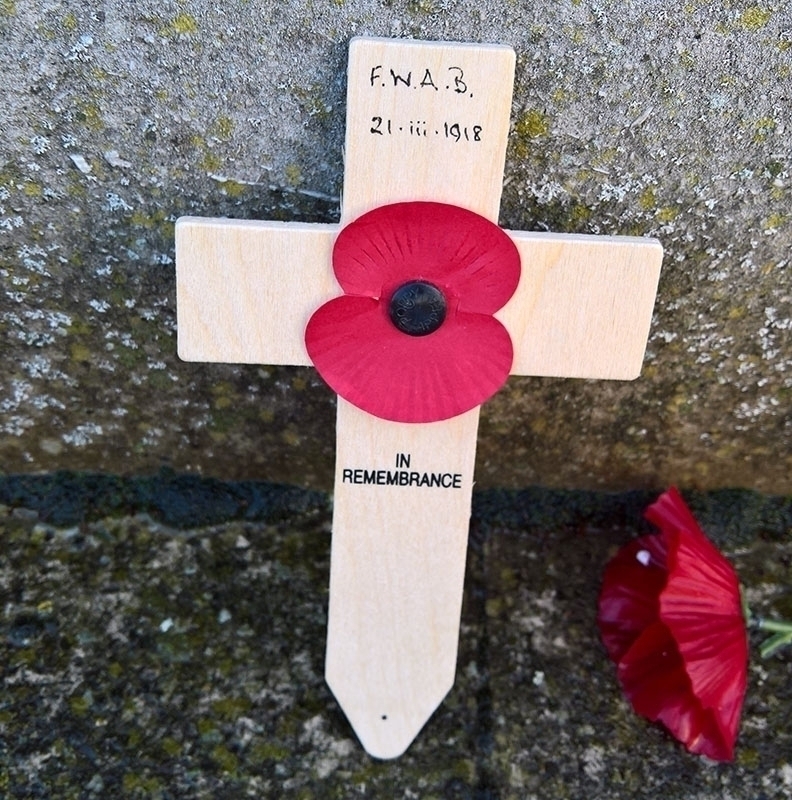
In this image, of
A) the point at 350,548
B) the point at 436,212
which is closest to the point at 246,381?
the point at 350,548

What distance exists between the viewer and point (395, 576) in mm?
779

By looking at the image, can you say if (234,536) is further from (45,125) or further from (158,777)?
(45,125)

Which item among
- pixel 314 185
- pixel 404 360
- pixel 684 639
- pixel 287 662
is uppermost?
pixel 314 185

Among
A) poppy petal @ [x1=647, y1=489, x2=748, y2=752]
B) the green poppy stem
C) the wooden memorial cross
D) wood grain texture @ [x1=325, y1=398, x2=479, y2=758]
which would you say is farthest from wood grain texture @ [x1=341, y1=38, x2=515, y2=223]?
the green poppy stem

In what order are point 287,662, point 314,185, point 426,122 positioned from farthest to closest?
point 287,662 < point 314,185 < point 426,122

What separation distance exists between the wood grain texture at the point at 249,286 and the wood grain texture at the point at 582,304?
0.17m

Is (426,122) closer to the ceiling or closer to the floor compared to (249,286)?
closer to the ceiling

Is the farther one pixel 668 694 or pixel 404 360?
pixel 668 694

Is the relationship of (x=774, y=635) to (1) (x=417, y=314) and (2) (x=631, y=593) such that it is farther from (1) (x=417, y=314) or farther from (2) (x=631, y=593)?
(1) (x=417, y=314)

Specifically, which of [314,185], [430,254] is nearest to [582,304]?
[430,254]

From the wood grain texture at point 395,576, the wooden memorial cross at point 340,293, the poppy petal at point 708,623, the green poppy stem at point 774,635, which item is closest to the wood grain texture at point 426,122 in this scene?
the wooden memorial cross at point 340,293

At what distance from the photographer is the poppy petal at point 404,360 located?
68cm

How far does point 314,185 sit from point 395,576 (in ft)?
1.30

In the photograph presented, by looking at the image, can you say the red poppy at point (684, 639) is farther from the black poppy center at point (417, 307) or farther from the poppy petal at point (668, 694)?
the black poppy center at point (417, 307)
